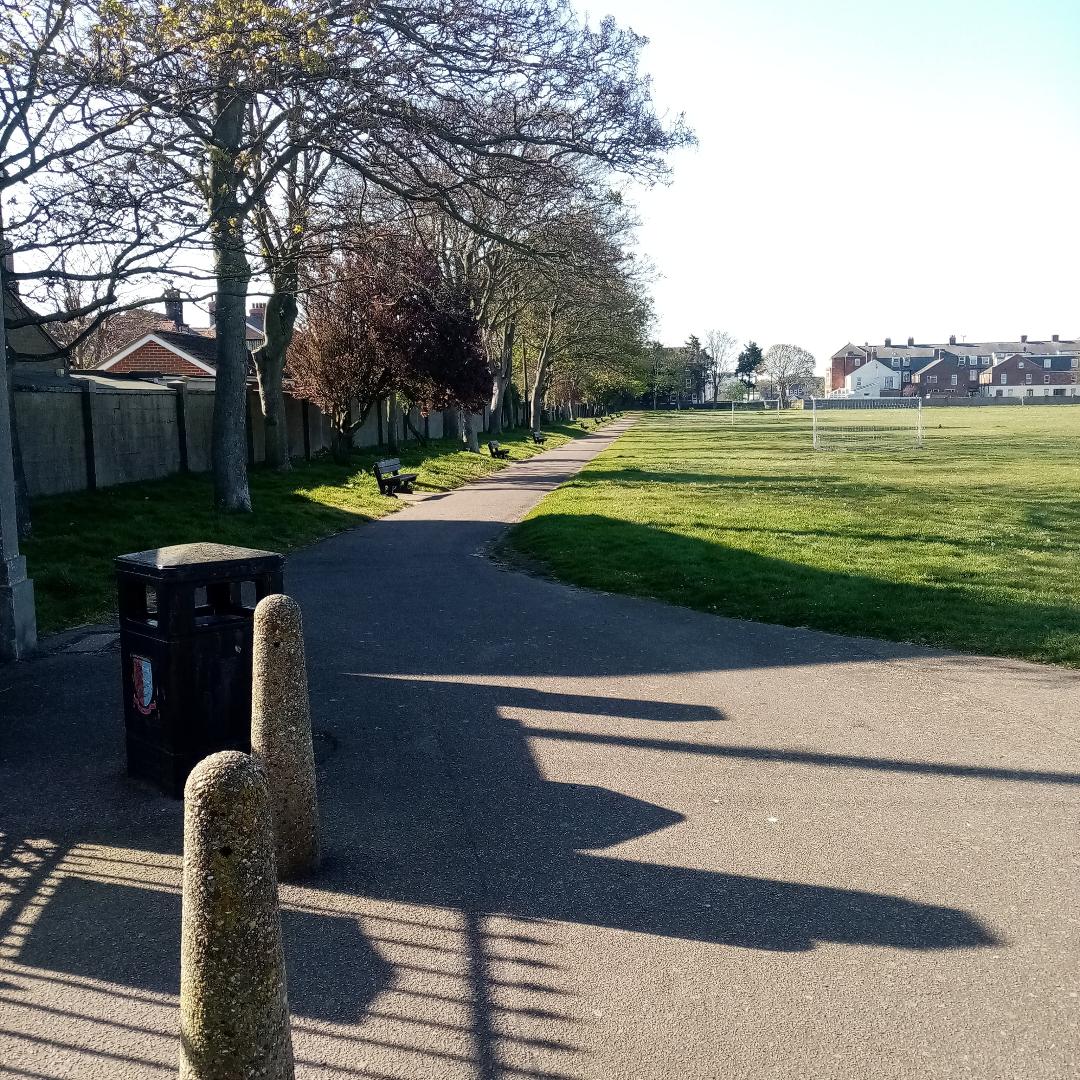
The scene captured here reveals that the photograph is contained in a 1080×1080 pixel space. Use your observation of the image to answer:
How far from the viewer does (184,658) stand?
5.70 m

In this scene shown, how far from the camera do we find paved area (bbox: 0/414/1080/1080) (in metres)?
3.59

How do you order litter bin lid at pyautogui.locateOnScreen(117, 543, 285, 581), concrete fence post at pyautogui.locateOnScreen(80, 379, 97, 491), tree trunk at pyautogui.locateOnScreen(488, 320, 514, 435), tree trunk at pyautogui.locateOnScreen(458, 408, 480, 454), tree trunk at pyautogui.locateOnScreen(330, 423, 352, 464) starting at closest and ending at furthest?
1. litter bin lid at pyautogui.locateOnScreen(117, 543, 285, 581)
2. concrete fence post at pyautogui.locateOnScreen(80, 379, 97, 491)
3. tree trunk at pyautogui.locateOnScreen(330, 423, 352, 464)
4. tree trunk at pyautogui.locateOnScreen(458, 408, 480, 454)
5. tree trunk at pyautogui.locateOnScreen(488, 320, 514, 435)

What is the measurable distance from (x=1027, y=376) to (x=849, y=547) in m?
155

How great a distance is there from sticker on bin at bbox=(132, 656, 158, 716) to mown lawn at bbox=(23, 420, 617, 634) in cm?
449

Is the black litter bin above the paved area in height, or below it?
above

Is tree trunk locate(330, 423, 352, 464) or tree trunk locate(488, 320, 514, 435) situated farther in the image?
tree trunk locate(488, 320, 514, 435)

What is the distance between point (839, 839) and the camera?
523cm

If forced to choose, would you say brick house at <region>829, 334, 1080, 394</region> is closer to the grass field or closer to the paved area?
the grass field

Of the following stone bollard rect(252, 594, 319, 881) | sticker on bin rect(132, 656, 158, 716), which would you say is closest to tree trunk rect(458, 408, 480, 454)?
sticker on bin rect(132, 656, 158, 716)

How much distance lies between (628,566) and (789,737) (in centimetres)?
649

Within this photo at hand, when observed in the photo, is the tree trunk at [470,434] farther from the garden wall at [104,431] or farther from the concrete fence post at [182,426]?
the concrete fence post at [182,426]

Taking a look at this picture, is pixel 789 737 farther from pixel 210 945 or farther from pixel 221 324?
pixel 221 324

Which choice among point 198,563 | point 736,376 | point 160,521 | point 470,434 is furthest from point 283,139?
point 736,376

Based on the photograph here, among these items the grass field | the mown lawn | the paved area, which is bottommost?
the paved area
